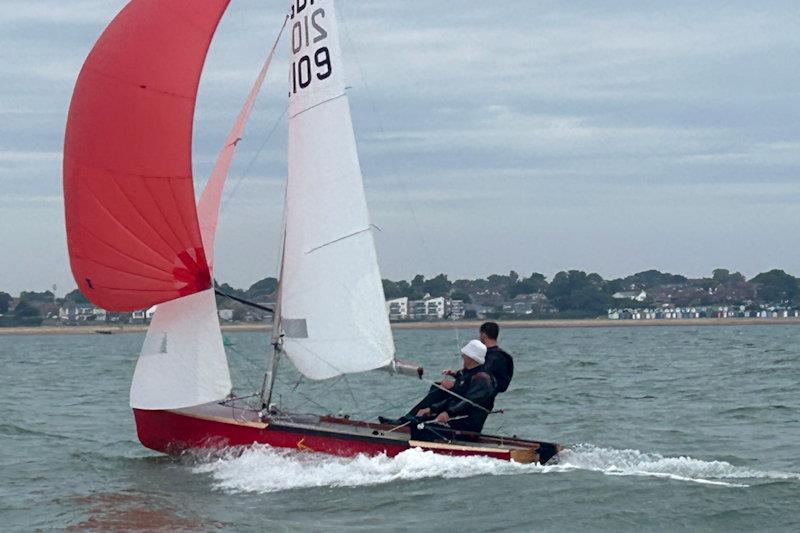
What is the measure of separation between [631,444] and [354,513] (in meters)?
4.71

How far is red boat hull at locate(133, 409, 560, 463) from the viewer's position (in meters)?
10.5

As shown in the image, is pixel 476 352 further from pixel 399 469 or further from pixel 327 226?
pixel 327 226

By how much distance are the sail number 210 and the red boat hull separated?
2.69m

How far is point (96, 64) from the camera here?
10.9 metres

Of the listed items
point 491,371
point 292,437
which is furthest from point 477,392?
point 292,437

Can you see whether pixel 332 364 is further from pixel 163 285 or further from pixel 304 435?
pixel 163 285

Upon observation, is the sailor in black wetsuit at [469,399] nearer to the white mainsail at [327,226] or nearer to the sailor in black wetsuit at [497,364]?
the sailor in black wetsuit at [497,364]

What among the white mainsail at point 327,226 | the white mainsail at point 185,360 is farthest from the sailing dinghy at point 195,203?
the white mainsail at point 185,360

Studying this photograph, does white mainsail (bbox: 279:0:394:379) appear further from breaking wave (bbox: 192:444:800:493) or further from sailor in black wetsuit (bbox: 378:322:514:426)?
breaking wave (bbox: 192:444:800:493)

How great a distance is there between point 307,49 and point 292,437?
3063 millimetres

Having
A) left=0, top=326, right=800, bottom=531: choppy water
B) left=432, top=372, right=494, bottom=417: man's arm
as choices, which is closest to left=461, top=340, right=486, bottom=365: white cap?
left=432, top=372, right=494, bottom=417: man's arm

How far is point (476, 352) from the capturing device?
36.0 ft

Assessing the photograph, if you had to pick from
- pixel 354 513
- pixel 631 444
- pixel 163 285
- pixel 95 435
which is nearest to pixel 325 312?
pixel 163 285

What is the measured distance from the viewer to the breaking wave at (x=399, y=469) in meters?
10.3
